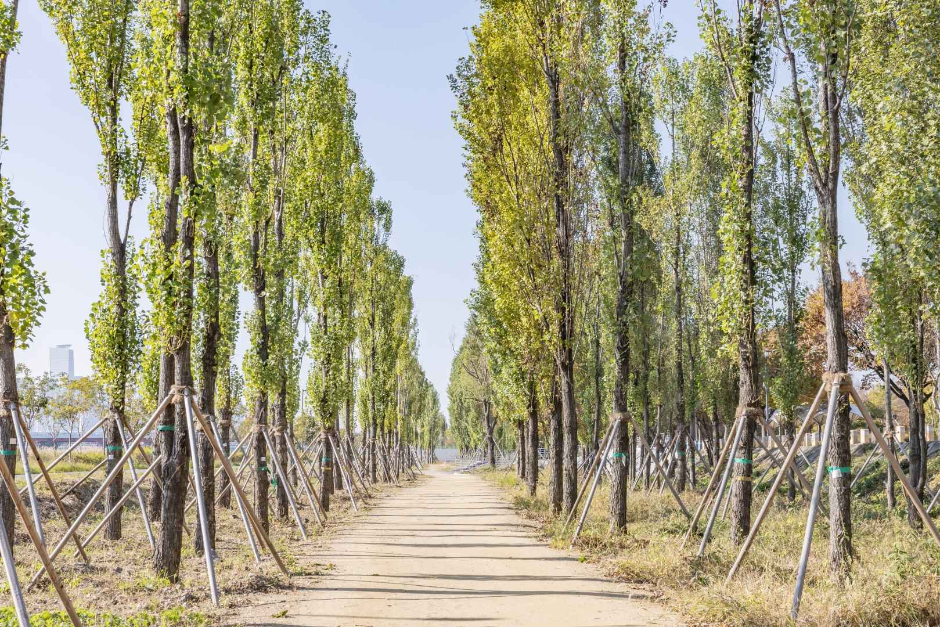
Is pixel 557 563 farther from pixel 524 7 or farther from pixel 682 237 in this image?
pixel 682 237

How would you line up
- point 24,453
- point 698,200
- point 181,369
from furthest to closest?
point 698,200, point 24,453, point 181,369

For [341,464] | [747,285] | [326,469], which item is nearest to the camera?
[747,285]

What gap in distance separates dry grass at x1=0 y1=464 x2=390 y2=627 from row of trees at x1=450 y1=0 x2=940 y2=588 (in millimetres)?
6078

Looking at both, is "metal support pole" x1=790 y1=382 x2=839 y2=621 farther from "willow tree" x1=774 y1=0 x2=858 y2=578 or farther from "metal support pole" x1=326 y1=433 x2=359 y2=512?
"metal support pole" x1=326 y1=433 x2=359 y2=512

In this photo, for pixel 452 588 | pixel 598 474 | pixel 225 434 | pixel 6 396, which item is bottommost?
pixel 452 588

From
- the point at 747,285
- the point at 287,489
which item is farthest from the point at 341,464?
the point at 747,285

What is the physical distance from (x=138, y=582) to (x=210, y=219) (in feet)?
13.6

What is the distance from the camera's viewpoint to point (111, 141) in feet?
43.9

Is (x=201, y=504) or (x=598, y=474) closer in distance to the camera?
(x=201, y=504)

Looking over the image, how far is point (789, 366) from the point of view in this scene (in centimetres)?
2116

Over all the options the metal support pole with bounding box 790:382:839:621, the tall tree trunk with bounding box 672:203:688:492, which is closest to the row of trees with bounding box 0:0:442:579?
the metal support pole with bounding box 790:382:839:621

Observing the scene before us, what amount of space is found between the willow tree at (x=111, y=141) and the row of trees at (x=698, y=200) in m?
7.33

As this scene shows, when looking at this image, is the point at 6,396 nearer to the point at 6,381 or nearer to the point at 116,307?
the point at 6,381

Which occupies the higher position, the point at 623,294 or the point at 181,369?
the point at 623,294
